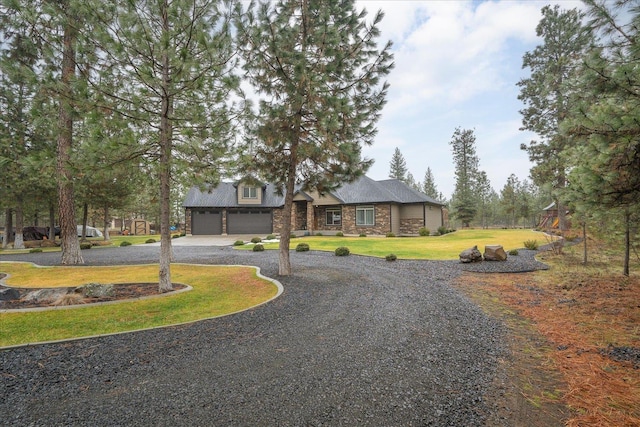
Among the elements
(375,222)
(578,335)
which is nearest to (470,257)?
(578,335)

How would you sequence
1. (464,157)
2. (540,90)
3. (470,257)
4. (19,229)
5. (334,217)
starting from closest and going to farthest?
(470,257)
(540,90)
(19,229)
(334,217)
(464,157)

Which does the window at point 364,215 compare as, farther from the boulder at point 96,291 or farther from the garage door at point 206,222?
the boulder at point 96,291

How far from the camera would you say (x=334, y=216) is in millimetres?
25375

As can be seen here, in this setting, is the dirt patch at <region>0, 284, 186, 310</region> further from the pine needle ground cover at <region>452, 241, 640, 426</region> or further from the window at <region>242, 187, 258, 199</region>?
the window at <region>242, 187, 258, 199</region>

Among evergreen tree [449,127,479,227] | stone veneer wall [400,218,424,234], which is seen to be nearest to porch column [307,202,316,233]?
stone veneer wall [400,218,424,234]

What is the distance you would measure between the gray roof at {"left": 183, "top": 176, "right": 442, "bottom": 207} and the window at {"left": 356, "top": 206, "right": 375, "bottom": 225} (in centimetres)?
66

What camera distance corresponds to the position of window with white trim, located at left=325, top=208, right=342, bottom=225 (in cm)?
2511

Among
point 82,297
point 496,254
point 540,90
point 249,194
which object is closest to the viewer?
point 82,297

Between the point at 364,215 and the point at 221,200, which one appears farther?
the point at 221,200

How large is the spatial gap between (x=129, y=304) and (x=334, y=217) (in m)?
20.3

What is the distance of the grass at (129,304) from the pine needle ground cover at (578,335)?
198 inches

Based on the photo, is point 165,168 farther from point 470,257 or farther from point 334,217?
point 334,217

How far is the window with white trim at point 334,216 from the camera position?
82.4 ft

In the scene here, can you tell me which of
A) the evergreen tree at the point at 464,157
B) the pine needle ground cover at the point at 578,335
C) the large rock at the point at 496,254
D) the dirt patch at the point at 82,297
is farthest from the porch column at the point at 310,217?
the evergreen tree at the point at 464,157
